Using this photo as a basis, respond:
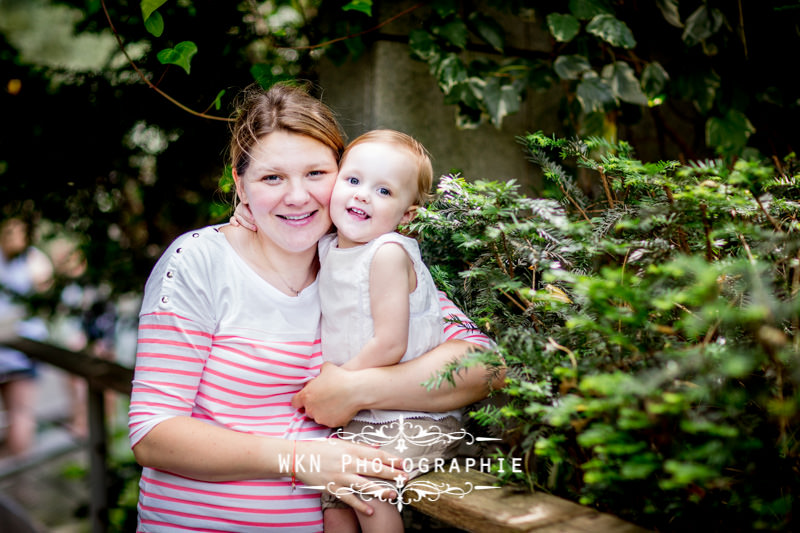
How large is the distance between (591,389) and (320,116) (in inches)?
37.5

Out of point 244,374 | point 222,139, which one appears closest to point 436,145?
point 222,139

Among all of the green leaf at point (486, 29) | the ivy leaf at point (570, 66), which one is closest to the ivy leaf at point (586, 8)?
the ivy leaf at point (570, 66)

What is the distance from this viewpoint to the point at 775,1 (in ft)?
5.89

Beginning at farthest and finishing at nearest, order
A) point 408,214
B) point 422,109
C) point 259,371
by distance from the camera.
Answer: point 422,109, point 408,214, point 259,371

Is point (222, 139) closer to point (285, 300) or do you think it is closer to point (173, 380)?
point (285, 300)

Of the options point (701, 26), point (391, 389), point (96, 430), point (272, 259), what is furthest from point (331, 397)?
point (96, 430)

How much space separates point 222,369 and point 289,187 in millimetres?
467

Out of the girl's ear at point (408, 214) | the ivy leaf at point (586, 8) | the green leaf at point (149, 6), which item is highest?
the ivy leaf at point (586, 8)

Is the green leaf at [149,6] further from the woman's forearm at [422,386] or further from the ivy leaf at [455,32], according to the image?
the woman's forearm at [422,386]

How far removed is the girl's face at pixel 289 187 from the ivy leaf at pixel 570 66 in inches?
29.1

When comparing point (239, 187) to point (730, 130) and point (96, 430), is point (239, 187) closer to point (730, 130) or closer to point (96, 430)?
point (730, 130)

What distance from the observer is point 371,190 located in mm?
1367

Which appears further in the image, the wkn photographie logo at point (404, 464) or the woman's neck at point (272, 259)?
the woman's neck at point (272, 259)

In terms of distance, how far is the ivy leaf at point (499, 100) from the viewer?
162cm
